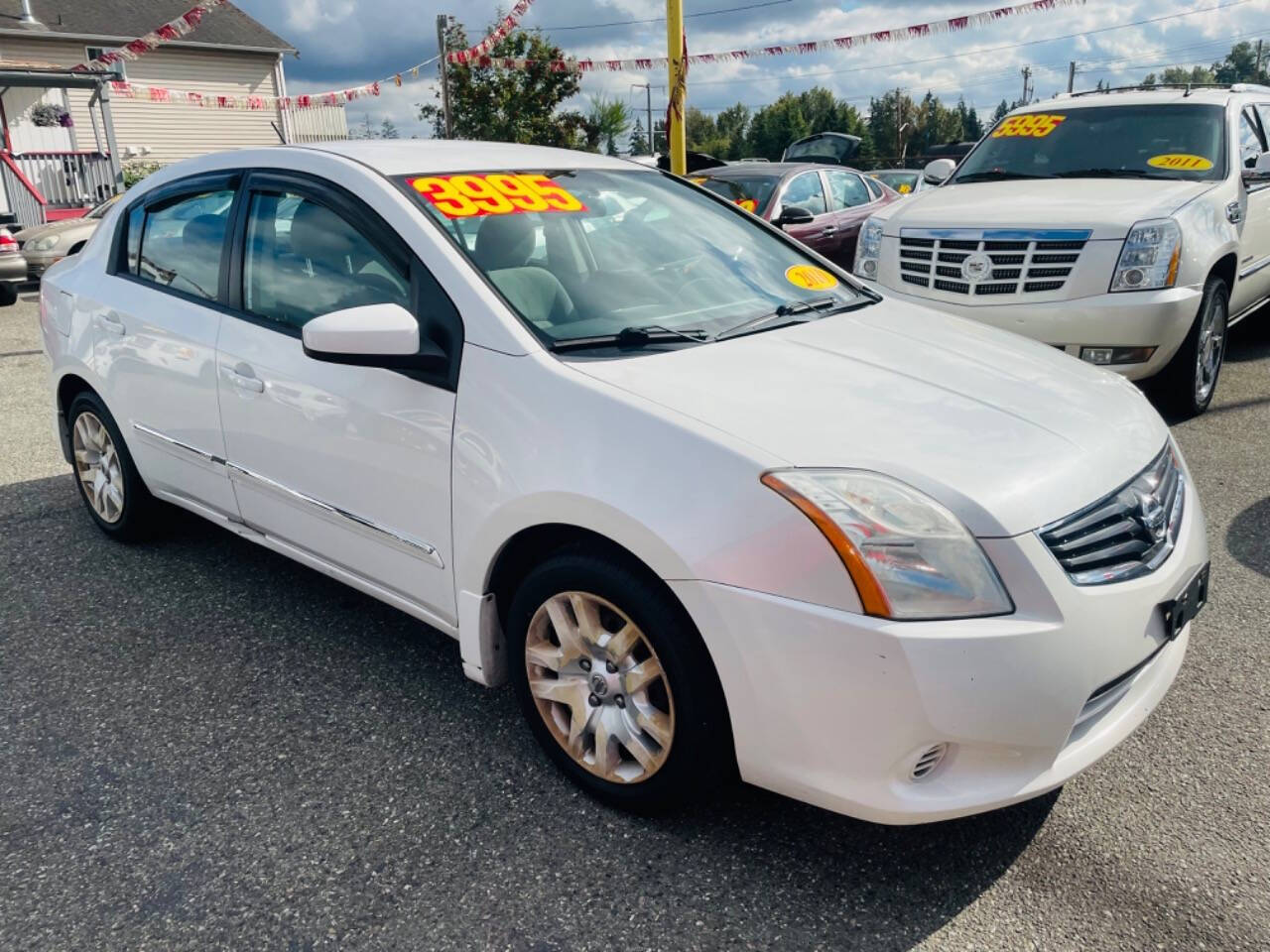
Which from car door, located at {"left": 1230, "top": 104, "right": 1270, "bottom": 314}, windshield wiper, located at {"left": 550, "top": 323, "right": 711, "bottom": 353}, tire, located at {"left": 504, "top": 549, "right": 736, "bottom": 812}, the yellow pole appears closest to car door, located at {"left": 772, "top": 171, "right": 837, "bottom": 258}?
the yellow pole

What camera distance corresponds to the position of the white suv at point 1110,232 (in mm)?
5320

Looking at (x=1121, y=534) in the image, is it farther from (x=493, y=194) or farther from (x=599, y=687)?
(x=493, y=194)

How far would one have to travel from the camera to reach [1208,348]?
5.82 meters

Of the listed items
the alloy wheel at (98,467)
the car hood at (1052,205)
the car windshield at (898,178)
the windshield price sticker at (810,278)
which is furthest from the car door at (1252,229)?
the car windshield at (898,178)

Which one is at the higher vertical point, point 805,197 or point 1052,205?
point 1052,205

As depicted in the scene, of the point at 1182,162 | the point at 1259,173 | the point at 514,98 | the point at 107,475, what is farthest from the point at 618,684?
the point at 514,98

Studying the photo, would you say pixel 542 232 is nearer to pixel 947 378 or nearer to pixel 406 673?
pixel 947 378

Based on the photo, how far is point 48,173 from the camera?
17.1m

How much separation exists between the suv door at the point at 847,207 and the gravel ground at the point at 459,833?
22.2 feet

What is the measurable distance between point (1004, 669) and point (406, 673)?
193 centimetres

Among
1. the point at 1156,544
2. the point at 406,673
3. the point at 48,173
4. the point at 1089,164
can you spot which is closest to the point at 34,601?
the point at 406,673

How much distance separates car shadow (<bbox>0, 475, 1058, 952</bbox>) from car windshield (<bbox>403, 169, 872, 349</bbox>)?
119 centimetres

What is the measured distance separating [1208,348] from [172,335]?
531cm

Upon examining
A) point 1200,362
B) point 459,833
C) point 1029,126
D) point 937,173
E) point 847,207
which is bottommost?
point 459,833
